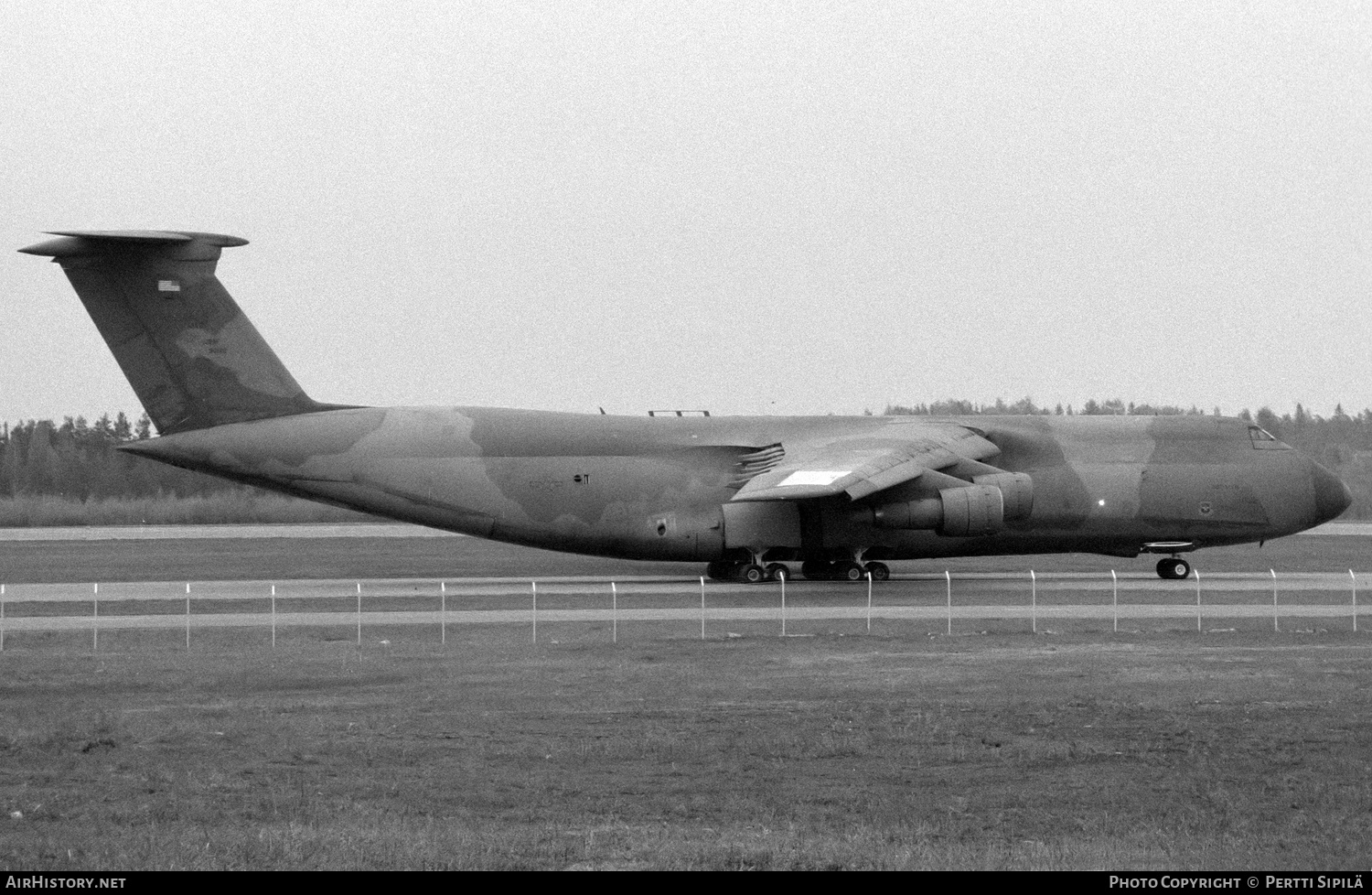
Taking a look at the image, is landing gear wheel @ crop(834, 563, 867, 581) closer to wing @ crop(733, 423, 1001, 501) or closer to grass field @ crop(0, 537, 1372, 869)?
wing @ crop(733, 423, 1001, 501)

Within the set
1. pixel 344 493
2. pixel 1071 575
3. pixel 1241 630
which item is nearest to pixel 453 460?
pixel 344 493

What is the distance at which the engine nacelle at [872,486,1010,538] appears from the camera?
98.8 feet

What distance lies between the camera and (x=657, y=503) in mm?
31594

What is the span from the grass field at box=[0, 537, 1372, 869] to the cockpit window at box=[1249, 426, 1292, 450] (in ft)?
38.6

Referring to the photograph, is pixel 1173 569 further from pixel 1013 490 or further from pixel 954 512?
pixel 954 512

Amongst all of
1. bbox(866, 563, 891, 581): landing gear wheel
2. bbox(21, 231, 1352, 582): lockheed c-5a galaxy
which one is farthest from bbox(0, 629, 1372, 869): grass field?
bbox(866, 563, 891, 581): landing gear wheel

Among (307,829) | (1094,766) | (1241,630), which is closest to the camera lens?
(307,829)

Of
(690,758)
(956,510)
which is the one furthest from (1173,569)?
(690,758)

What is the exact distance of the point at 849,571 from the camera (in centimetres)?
3212

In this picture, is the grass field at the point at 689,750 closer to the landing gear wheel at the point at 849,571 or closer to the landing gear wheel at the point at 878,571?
the landing gear wheel at the point at 849,571

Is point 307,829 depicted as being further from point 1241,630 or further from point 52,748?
point 1241,630

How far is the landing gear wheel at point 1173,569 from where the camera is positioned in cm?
3281

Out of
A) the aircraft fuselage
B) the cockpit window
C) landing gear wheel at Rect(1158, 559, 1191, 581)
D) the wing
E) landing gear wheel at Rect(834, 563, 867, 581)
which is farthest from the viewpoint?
the cockpit window

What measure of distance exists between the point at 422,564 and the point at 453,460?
598 centimetres
